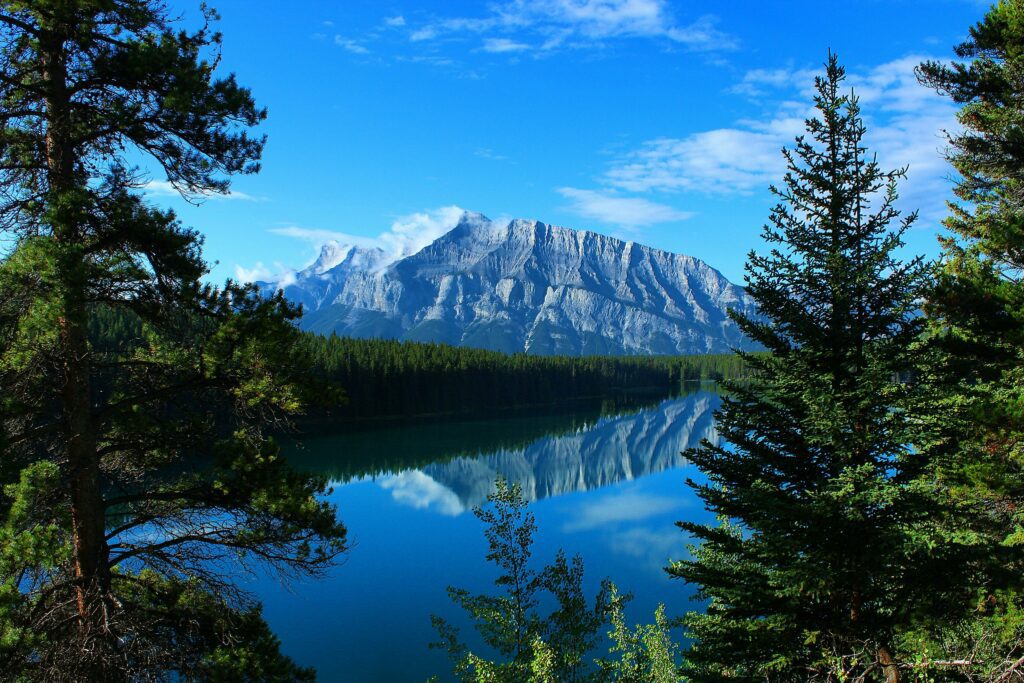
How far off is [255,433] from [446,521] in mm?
41284

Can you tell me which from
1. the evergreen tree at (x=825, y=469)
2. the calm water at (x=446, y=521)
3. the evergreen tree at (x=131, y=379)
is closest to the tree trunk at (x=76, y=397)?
the evergreen tree at (x=131, y=379)

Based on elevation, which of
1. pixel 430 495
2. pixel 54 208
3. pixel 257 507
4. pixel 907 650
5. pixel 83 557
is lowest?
pixel 430 495

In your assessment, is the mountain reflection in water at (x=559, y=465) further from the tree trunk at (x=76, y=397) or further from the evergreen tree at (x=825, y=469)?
the tree trunk at (x=76, y=397)

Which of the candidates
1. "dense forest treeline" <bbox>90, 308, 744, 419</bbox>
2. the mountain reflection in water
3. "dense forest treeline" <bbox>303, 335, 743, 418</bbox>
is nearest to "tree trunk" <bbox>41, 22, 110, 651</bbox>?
the mountain reflection in water

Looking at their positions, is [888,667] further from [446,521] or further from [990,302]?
[446,521]

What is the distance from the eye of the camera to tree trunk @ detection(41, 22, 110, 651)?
7.88 metres

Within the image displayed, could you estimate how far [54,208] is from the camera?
7.38 meters

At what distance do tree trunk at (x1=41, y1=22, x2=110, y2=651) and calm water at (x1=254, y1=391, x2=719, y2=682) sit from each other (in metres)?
3.36

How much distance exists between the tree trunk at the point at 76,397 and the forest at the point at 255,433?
3 centimetres

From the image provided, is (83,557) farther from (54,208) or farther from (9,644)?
(54,208)

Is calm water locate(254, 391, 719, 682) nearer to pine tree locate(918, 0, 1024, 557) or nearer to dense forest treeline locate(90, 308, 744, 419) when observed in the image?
dense forest treeline locate(90, 308, 744, 419)

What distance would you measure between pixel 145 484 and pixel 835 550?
10.7 metres

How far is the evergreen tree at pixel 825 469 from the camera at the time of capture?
9.09m

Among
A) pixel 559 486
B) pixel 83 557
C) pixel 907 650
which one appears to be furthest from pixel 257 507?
pixel 559 486
